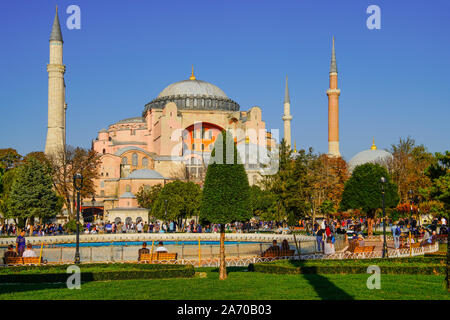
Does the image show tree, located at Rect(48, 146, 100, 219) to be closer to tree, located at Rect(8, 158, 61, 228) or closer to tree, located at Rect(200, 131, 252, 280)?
tree, located at Rect(8, 158, 61, 228)

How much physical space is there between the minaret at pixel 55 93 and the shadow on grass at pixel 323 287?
44.0m

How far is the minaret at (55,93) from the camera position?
172ft

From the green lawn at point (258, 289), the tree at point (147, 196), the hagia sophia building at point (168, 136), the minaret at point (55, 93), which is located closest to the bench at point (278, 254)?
the green lawn at point (258, 289)

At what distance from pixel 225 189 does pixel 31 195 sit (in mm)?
27127

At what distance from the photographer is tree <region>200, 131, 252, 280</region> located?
38.9 ft

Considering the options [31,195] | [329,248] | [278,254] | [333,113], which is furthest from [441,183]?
[333,113]

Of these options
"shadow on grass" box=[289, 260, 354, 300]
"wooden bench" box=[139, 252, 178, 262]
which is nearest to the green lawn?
"shadow on grass" box=[289, 260, 354, 300]

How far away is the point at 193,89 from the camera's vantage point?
77688mm

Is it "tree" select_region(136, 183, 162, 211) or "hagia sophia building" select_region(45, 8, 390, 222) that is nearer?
"tree" select_region(136, 183, 162, 211)

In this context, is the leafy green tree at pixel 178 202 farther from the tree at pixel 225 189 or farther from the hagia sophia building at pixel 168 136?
the tree at pixel 225 189

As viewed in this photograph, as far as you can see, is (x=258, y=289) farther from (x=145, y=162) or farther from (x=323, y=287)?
(x=145, y=162)

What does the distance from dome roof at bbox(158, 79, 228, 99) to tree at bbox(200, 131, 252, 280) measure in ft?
215

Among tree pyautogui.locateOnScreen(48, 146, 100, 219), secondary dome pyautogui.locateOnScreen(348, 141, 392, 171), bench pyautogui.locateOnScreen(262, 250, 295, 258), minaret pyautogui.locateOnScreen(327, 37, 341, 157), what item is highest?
minaret pyautogui.locateOnScreen(327, 37, 341, 157)

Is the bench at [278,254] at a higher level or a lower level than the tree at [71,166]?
lower
